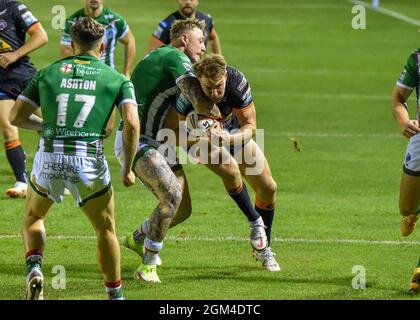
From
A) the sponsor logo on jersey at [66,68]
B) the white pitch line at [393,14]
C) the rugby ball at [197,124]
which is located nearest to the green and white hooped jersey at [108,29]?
the rugby ball at [197,124]

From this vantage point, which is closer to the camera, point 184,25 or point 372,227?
point 184,25

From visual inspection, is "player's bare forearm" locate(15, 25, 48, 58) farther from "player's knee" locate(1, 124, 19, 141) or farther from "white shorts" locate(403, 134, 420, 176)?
"white shorts" locate(403, 134, 420, 176)

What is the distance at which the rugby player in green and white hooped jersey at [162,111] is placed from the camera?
1066 cm

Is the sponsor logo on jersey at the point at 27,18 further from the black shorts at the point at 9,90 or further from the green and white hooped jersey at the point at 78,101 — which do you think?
the green and white hooped jersey at the point at 78,101

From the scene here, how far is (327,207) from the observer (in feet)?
48.2

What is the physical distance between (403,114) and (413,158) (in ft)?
1.34

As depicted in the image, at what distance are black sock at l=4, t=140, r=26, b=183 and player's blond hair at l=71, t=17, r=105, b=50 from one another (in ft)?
19.2

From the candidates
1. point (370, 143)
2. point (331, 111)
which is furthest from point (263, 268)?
point (331, 111)

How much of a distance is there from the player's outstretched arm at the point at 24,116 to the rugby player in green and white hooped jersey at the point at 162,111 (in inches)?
54.3

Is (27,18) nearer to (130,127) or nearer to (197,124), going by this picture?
(197,124)

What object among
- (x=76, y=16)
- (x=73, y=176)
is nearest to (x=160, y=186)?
(x=73, y=176)

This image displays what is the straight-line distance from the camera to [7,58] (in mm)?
14836
